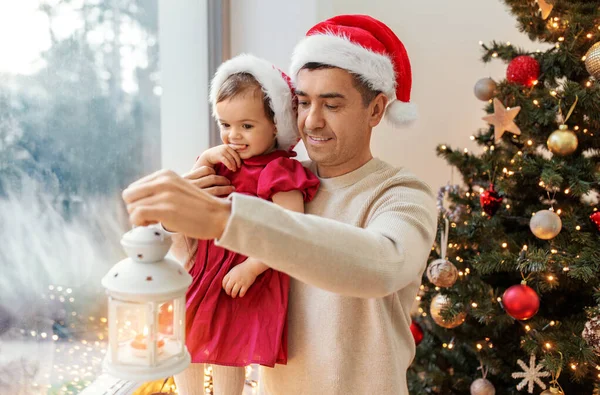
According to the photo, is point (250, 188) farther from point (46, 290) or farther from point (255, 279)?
point (46, 290)

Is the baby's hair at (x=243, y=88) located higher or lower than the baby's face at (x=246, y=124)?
higher

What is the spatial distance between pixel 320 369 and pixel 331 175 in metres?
0.49

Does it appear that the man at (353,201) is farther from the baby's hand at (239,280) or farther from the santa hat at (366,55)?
the baby's hand at (239,280)

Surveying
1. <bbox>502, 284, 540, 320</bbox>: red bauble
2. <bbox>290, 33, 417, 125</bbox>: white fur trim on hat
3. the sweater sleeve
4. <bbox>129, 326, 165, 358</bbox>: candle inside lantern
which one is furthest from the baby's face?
<bbox>502, 284, 540, 320</bbox>: red bauble

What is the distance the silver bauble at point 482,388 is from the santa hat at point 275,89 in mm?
1502

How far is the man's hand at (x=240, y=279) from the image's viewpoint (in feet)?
4.11

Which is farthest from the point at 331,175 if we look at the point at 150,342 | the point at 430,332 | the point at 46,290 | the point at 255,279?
the point at 430,332

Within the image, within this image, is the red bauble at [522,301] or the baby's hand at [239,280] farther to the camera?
the red bauble at [522,301]

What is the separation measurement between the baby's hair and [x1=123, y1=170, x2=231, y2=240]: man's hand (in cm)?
53

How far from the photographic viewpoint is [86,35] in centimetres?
178

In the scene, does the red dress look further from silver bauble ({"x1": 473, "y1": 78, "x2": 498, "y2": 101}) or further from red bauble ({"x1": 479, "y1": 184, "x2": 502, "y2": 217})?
silver bauble ({"x1": 473, "y1": 78, "x2": 498, "y2": 101})

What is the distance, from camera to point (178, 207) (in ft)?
2.79

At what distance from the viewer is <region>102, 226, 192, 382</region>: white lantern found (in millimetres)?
870

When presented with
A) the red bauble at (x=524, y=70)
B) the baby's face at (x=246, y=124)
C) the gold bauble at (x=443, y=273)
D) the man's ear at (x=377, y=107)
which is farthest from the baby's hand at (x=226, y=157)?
the red bauble at (x=524, y=70)
